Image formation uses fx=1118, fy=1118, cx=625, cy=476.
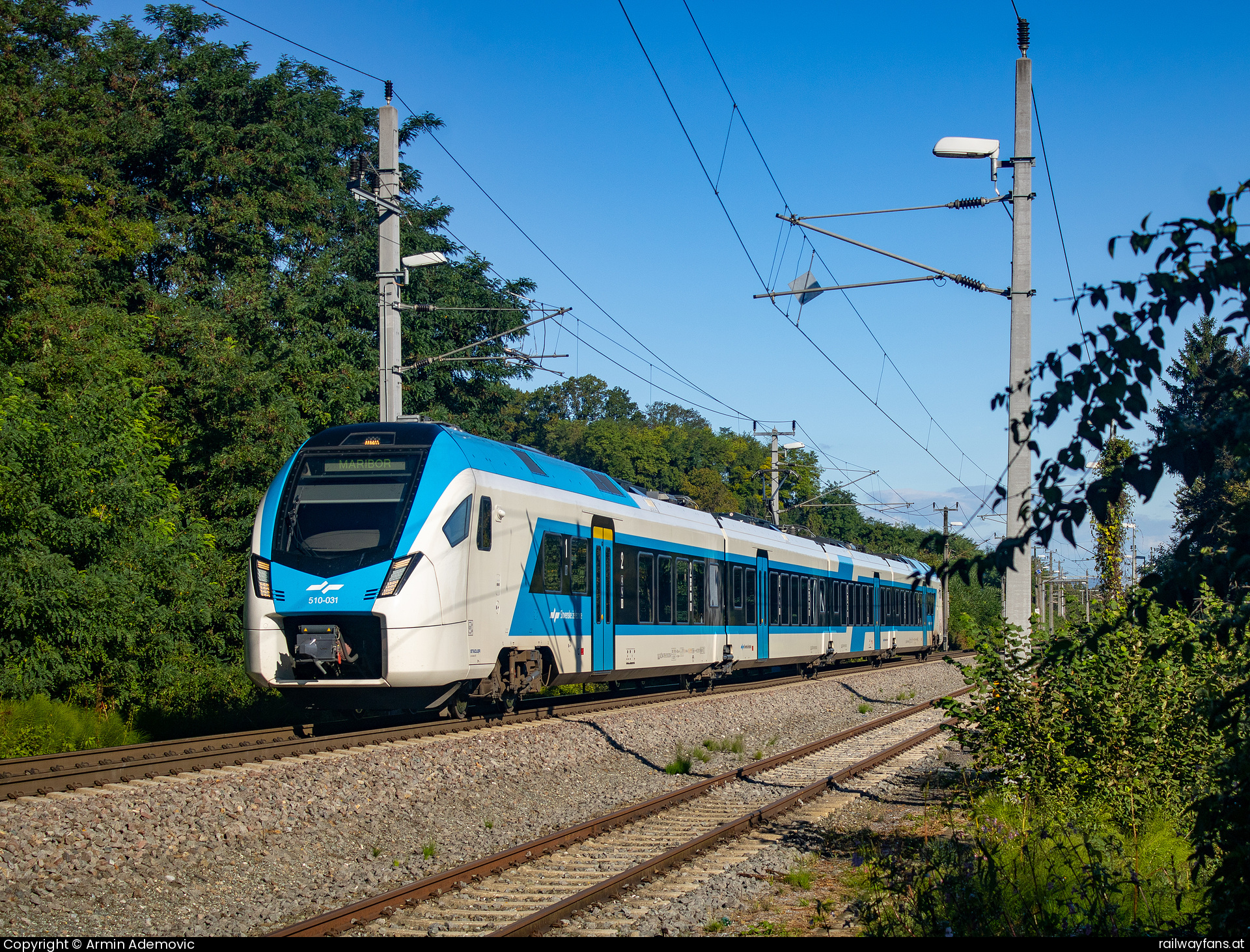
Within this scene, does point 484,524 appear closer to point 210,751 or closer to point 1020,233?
point 210,751

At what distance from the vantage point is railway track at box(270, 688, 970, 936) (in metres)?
6.59

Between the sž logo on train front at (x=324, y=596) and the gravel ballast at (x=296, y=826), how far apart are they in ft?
5.39

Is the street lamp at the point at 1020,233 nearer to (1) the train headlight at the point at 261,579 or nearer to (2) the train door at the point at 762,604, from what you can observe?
(1) the train headlight at the point at 261,579

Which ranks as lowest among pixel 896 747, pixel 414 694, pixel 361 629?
pixel 896 747

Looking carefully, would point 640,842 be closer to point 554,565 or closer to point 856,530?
point 554,565

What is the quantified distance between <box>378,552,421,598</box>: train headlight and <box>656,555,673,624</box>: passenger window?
750cm

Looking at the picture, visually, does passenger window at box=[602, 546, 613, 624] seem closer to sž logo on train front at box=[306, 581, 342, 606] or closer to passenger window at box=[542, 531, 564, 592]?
passenger window at box=[542, 531, 564, 592]

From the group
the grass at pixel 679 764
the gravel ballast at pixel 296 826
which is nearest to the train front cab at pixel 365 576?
the gravel ballast at pixel 296 826

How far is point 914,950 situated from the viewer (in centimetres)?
534

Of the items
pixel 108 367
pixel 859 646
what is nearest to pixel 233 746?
pixel 108 367

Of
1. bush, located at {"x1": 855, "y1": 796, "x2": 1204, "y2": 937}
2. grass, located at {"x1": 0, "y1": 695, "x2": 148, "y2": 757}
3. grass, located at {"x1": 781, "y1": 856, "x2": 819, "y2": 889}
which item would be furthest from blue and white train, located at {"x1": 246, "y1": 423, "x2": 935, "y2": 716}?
grass, located at {"x1": 781, "y1": 856, "x2": 819, "y2": 889}

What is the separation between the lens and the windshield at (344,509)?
1227cm

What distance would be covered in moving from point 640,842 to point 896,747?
711cm

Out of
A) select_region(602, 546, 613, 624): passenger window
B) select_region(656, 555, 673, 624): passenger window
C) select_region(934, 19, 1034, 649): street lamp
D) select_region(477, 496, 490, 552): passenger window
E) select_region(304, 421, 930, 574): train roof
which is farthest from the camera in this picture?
select_region(656, 555, 673, 624): passenger window
